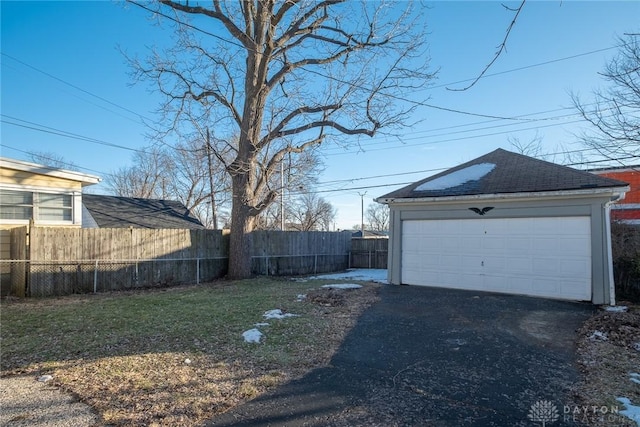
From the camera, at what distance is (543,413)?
3334mm

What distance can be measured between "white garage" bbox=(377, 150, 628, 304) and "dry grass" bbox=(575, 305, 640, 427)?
65.3 inches

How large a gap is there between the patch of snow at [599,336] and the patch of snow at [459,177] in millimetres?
5342

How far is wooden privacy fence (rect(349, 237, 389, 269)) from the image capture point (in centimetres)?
1794

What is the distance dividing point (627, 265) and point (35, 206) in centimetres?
1541

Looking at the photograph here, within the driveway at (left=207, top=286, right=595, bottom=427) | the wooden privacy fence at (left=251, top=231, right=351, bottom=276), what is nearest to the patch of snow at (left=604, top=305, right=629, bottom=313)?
the driveway at (left=207, top=286, right=595, bottom=427)

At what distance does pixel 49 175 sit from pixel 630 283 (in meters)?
15.5

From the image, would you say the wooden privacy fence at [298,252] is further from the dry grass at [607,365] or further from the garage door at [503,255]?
the dry grass at [607,365]

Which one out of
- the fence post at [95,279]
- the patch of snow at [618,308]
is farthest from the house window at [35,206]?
the patch of snow at [618,308]

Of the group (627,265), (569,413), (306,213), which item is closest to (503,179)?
(627,265)

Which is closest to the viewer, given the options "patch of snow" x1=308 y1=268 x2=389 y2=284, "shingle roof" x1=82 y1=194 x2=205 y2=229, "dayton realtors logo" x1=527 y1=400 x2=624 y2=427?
"dayton realtors logo" x1=527 y1=400 x2=624 y2=427

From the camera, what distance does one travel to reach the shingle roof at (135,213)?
49.5ft

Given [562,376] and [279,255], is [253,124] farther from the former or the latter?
[562,376]

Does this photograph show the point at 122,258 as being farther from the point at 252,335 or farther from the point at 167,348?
the point at 252,335

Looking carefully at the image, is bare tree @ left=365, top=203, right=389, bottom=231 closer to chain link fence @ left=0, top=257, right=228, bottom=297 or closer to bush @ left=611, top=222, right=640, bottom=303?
chain link fence @ left=0, top=257, right=228, bottom=297
